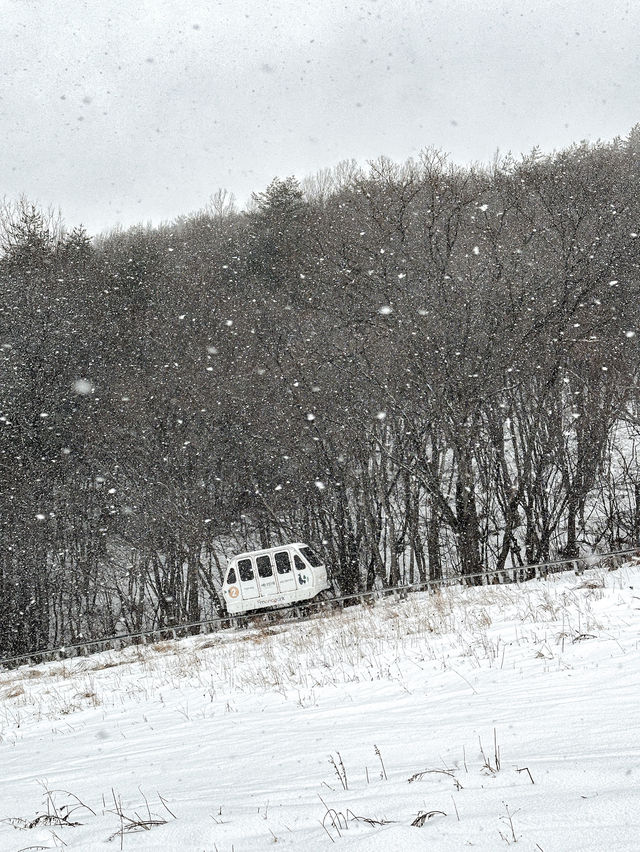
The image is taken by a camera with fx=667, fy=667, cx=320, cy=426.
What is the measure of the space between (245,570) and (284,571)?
4.52ft

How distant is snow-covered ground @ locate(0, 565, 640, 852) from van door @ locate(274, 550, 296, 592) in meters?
11.0

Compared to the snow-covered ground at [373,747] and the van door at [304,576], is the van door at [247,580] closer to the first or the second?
the van door at [304,576]

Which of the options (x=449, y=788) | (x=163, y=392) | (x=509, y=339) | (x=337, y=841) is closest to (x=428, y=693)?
(x=449, y=788)

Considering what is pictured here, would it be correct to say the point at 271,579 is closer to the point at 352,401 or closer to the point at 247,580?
the point at 247,580

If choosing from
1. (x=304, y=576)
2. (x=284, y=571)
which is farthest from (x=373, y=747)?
(x=284, y=571)

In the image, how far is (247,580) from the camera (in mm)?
22109

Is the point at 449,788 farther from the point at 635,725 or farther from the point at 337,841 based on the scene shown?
the point at 635,725

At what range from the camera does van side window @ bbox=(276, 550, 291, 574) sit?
71.6ft

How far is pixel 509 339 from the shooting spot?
2448 centimetres

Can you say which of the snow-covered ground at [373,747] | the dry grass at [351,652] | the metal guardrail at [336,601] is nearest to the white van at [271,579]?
the metal guardrail at [336,601]

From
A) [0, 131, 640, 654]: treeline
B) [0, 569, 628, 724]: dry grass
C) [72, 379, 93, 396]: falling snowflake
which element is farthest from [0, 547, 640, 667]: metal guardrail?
[72, 379, 93, 396]: falling snowflake

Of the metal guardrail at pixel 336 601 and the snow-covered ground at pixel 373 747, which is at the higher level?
the snow-covered ground at pixel 373 747

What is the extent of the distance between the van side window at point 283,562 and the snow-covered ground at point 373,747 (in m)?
11.1

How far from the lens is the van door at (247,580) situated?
21938 millimetres
